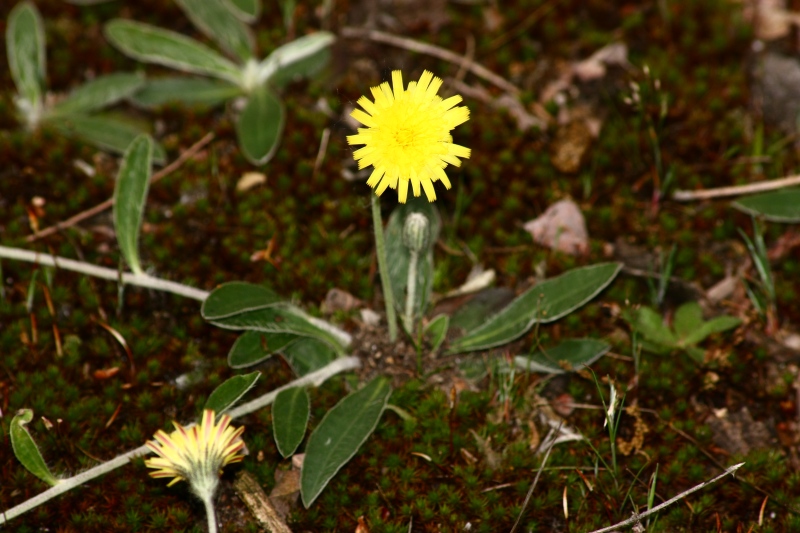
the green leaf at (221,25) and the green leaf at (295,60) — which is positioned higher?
the green leaf at (221,25)

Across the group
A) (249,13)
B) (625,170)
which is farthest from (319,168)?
(625,170)

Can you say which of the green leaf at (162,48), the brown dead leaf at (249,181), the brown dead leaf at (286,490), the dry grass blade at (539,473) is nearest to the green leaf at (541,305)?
the dry grass blade at (539,473)

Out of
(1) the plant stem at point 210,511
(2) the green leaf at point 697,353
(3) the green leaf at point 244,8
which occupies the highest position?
(3) the green leaf at point 244,8

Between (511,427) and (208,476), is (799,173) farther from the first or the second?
(208,476)

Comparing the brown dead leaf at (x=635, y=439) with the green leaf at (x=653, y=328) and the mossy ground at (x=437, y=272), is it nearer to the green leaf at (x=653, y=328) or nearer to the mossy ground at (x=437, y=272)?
the mossy ground at (x=437, y=272)

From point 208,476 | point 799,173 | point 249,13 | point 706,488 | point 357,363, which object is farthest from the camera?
point 249,13

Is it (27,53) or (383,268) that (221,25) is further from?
(383,268)

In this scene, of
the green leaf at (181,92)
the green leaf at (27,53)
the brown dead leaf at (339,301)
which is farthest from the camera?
the green leaf at (181,92)

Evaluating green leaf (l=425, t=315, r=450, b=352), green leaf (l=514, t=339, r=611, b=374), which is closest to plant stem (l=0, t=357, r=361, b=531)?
green leaf (l=425, t=315, r=450, b=352)

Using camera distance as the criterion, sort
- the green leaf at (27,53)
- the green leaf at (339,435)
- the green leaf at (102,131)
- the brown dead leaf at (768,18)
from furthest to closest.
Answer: the brown dead leaf at (768,18) < the green leaf at (27,53) < the green leaf at (102,131) < the green leaf at (339,435)
